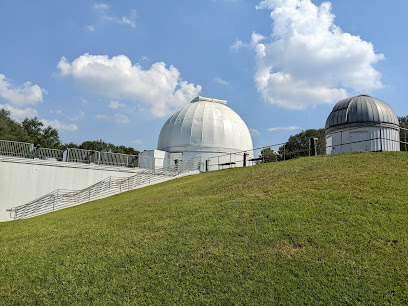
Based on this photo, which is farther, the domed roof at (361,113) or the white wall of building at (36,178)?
the domed roof at (361,113)

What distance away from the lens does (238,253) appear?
6527mm

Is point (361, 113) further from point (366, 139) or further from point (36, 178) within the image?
point (36, 178)

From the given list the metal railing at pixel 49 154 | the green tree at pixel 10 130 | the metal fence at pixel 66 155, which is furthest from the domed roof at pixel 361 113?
the green tree at pixel 10 130

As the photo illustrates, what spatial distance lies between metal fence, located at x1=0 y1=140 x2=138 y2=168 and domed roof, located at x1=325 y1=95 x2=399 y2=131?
53.8 ft

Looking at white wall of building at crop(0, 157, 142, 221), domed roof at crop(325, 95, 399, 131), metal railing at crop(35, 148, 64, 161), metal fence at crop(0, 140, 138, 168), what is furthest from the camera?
domed roof at crop(325, 95, 399, 131)

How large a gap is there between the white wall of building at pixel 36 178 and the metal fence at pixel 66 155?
105cm

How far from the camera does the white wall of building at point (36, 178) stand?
775 inches

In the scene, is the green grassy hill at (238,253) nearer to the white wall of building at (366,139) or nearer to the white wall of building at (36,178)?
the white wall of building at (36,178)

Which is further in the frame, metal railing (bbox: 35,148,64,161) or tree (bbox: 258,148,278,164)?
tree (bbox: 258,148,278,164)

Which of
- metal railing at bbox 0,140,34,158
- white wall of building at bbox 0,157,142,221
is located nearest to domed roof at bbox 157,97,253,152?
white wall of building at bbox 0,157,142,221

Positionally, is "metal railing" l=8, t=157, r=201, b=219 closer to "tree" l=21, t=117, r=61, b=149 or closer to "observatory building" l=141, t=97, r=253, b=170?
"observatory building" l=141, t=97, r=253, b=170

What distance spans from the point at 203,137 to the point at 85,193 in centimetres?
1372

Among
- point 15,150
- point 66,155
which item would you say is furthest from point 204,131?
point 15,150

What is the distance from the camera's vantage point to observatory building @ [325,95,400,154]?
73.9 feet
